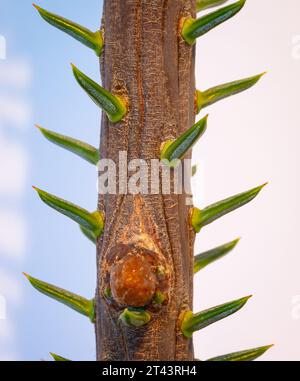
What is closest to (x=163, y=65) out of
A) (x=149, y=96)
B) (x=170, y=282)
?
(x=149, y=96)

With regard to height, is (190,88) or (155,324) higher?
(190,88)

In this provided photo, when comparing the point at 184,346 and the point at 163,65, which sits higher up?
the point at 163,65

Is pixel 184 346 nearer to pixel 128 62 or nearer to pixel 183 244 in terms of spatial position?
pixel 183 244
